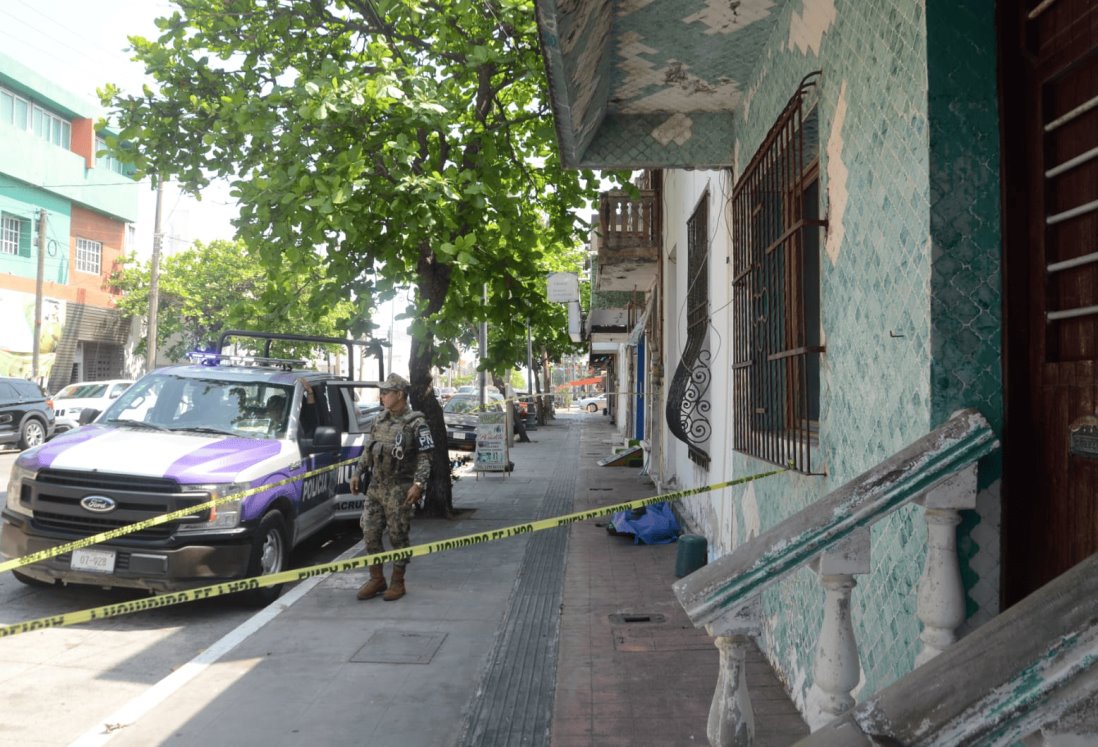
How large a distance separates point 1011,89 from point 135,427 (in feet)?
22.5

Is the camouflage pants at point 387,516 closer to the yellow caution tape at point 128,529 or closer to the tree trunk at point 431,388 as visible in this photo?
the yellow caution tape at point 128,529

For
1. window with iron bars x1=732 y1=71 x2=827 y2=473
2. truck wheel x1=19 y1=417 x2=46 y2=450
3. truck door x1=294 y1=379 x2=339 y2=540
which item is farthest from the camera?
truck wheel x1=19 y1=417 x2=46 y2=450

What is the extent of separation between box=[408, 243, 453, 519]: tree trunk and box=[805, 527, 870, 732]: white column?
338 inches

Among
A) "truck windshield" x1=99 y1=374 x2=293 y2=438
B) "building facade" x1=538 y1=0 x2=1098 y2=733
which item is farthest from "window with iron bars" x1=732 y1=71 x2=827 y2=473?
"truck windshield" x1=99 y1=374 x2=293 y2=438

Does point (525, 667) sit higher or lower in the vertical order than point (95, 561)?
lower

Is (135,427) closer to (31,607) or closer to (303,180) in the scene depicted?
(31,607)

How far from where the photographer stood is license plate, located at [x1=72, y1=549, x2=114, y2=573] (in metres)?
6.05

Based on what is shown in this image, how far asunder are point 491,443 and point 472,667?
10214mm

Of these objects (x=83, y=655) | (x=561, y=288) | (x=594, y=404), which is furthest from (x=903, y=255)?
(x=594, y=404)

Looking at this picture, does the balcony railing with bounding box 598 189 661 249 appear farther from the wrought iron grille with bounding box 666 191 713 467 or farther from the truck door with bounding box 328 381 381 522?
the truck door with bounding box 328 381 381 522

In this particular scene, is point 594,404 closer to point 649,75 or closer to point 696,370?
point 696,370

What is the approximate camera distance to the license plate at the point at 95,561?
6.05m

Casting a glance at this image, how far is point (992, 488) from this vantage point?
2389 mm

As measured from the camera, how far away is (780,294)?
4246mm
